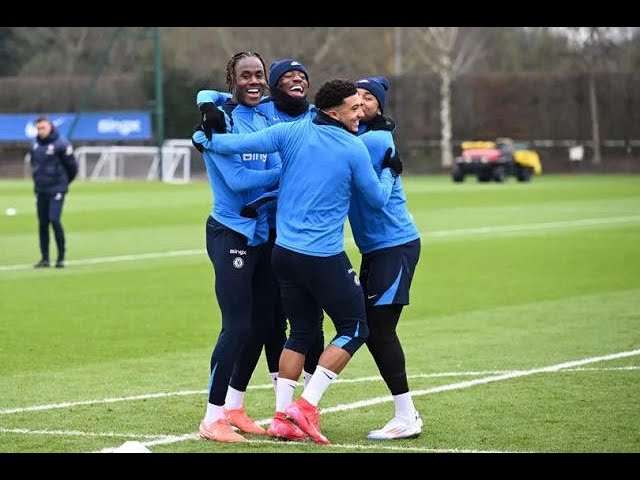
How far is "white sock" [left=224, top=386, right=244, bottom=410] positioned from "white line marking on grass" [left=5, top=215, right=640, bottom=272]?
36.0 feet

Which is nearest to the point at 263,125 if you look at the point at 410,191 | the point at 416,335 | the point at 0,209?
the point at 416,335

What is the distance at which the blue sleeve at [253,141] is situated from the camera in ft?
27.1

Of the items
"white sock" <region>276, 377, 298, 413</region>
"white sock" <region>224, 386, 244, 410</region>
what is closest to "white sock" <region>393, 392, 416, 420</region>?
"white sock" <region>276, 377, 298, 413</region>

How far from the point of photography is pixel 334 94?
8.36 m

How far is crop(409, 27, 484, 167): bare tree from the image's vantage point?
62.8m

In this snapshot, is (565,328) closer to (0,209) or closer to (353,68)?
(0,209)

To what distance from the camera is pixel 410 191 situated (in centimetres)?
4241

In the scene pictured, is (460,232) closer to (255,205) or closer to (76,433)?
(255,205)

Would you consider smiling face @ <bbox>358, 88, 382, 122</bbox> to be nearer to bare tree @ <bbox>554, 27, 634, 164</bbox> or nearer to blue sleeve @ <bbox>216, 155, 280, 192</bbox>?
blue sleeve @ <bbox>216, 155, 280, 192</bbox>

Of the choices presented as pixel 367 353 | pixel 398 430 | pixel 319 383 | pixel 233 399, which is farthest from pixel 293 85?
pixel 367 353

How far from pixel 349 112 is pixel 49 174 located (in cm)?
1272

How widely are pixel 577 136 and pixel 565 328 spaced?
4809 centimetres
